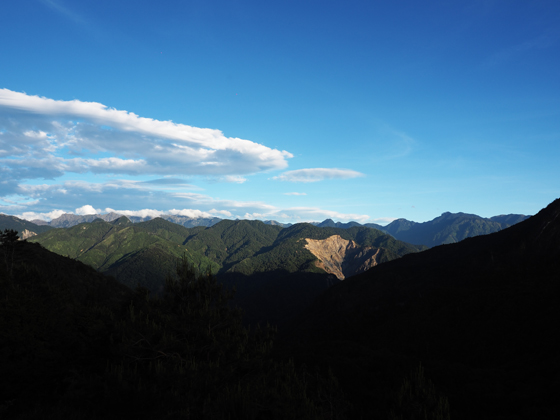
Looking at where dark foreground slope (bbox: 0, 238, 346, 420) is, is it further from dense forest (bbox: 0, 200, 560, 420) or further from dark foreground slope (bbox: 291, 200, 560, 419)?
dark foreground slope (bbox: 291, 200, 560, 419)

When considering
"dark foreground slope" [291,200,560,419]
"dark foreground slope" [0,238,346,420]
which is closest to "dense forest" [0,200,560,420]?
"dark foreground slope" [0,238,346,420]

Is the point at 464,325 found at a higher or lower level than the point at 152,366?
lower

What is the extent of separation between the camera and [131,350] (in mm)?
20453

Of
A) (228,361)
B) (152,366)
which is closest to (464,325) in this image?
(228,361)

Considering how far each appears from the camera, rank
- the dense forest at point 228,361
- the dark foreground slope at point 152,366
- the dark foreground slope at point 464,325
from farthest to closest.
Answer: the dark foreground slope at point 464,325, the dense forest at point 228,361, the dark foreground slope at point 152,366

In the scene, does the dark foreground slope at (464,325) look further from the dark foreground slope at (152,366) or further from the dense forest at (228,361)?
the dark foreground slope at (152,366)

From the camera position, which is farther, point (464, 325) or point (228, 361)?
point (464, 325)

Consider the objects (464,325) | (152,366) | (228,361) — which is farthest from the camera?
(464,325)

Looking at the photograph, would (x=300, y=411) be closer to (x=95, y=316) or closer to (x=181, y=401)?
(x=181, y=401)

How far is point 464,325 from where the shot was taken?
238 feet

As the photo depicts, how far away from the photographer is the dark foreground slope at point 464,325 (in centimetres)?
3625

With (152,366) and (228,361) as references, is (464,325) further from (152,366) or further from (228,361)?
(152,366)

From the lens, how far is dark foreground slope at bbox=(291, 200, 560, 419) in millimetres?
36250

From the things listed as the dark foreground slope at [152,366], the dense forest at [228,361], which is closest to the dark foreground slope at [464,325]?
the dense forest at [228,361]
